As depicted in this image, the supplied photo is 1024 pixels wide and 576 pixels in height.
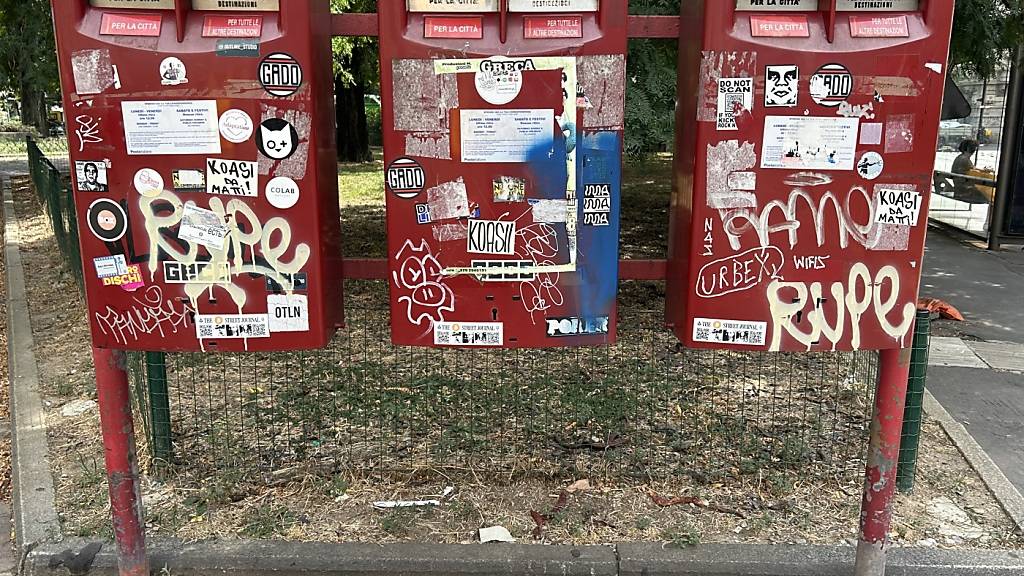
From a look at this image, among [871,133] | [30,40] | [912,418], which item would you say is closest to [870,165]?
[871,133]

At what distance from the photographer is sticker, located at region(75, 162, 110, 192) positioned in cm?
262

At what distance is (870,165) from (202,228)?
7.40 feet

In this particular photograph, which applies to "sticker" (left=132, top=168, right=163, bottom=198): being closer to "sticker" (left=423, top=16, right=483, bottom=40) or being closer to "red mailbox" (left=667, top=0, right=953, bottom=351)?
"sticker" (left=423, top=16, right=483, bottom=40)

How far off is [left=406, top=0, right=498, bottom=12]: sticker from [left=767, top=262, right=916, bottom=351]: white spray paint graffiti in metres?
1.35

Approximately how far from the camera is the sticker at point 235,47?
8.32 feet

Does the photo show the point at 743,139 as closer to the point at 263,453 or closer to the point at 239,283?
the point at 239,283

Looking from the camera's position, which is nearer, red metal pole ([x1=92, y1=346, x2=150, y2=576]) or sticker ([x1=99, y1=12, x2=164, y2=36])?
sticker ([x1=99, y1=12, x2=164, y2=36])

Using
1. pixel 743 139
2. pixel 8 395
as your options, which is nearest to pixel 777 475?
pixel 743 139

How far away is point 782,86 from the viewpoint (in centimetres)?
258

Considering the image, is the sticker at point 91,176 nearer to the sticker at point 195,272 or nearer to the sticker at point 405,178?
the sticker at point 195,272

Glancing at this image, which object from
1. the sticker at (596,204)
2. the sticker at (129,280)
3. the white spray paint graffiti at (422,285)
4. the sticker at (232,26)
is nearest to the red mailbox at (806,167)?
the sticker at (596,204)

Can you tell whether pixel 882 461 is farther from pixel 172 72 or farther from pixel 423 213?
pixel 172 72

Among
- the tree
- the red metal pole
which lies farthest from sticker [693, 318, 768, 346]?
the tree

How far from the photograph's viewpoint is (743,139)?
2.64m
